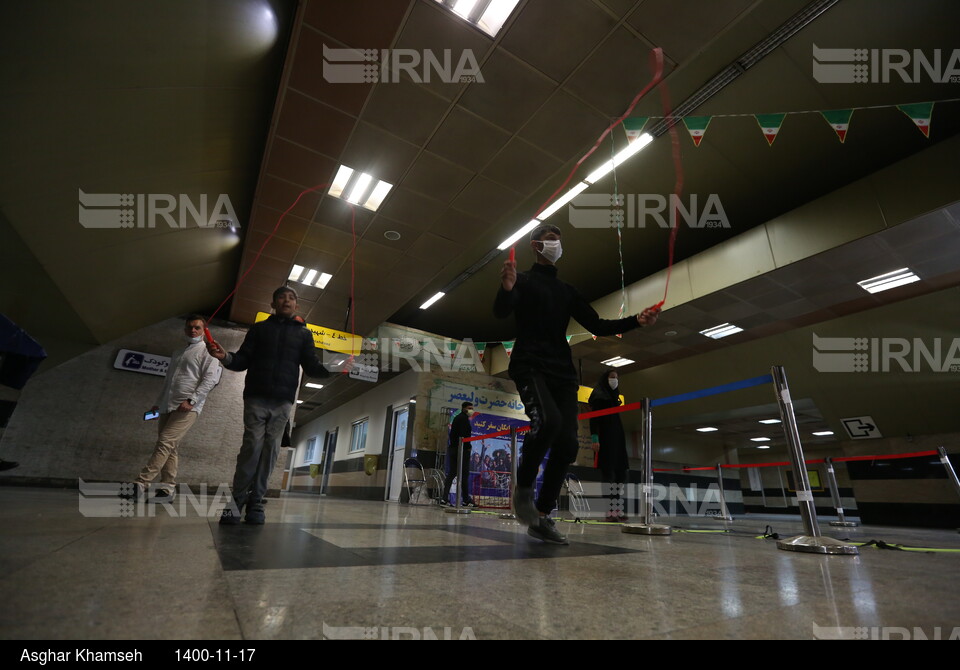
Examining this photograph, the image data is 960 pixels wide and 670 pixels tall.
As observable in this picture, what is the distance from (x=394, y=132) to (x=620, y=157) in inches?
101

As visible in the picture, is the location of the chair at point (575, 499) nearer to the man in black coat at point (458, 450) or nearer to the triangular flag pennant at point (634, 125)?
the man in black coat at point (458, 450)

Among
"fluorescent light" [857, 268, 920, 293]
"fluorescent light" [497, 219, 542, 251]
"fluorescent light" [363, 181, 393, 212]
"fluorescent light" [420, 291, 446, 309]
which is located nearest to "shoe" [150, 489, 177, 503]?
"fluorescent light" [363, 181, 393, 212]

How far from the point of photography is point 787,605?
37.0 inches

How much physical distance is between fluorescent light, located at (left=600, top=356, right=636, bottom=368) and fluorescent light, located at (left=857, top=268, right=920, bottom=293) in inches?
175

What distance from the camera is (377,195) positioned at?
5.03 meters

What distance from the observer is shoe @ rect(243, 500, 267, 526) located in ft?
7.38

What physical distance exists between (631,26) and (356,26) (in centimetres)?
211

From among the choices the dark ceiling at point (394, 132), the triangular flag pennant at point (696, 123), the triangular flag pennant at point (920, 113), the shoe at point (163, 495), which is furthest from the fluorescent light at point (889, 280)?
the shoe at point (163, 495)

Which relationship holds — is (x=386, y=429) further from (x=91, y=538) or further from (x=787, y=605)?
(x=787, y=605)

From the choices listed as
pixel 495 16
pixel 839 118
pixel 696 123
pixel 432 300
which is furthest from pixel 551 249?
pixel 432 300

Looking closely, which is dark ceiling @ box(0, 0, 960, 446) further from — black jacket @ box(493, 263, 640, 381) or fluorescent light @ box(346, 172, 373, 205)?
black jacket @ box(493, 263, 640, 381)

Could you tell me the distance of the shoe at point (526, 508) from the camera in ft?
6.88

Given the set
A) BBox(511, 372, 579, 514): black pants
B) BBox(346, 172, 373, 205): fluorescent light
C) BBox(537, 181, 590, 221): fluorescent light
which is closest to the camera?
BBox(511, 372, 579, 514): black pants

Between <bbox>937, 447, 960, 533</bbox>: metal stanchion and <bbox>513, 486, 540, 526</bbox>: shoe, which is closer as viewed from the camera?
<bbox>513, 486, 540, 526</bbox>: shoe
